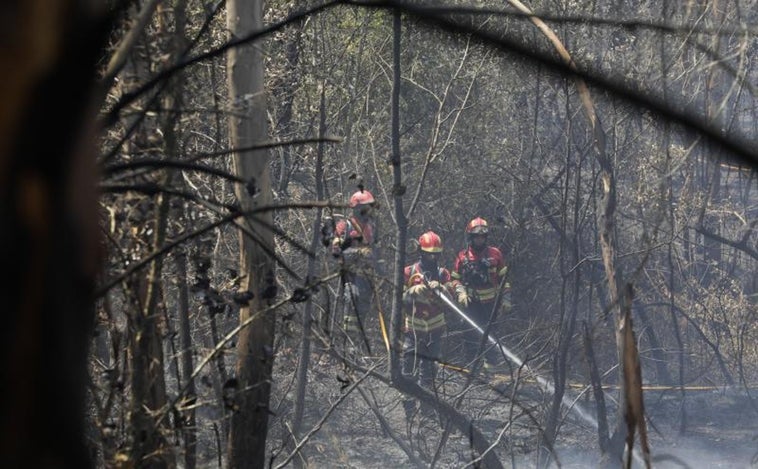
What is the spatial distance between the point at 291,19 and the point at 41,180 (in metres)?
1.86

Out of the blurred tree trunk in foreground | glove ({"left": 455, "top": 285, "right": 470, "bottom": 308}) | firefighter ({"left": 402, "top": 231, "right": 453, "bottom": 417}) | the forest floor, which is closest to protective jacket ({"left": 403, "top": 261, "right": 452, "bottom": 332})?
firefighter ({"left": 402, "top": 231, "right": 453, "bottom": 417})

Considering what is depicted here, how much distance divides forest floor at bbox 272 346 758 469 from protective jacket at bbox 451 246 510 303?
3.46ft

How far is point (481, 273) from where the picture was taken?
1253 centimetres

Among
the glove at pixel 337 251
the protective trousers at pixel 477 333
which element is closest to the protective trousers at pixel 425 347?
the protective trousers at pixel 477 333


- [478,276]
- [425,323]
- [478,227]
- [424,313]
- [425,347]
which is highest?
[478,227]

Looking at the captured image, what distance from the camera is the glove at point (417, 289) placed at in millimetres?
11436

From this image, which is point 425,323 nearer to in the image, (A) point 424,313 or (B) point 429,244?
(A) point 424,313

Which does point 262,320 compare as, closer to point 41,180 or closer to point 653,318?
point 41,180

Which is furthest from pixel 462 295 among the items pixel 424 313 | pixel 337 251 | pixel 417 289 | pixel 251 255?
pixel 337 251

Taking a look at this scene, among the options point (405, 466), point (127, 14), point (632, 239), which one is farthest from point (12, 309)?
point (632, 239)

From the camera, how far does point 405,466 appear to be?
36.6 feet

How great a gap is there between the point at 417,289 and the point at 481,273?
123 cm

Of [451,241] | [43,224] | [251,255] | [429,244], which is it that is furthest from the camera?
[451,241]

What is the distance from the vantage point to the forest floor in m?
11.0
